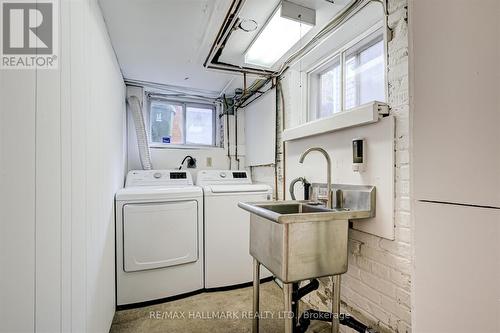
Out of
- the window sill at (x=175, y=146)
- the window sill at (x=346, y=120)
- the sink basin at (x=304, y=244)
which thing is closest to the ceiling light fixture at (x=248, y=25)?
the window sill at (x=346, y=120)

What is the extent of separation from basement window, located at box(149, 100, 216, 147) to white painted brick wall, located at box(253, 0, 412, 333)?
8.31ft

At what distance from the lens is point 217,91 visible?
315cm

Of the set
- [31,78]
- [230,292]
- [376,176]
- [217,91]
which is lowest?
[230,292]

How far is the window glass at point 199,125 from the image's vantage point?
3309 millimetres

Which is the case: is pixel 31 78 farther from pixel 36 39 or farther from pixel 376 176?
pixel 376 176

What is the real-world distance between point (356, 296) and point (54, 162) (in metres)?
1.73

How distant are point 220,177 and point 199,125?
0.93 metres

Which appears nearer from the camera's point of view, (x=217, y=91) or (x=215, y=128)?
(x=217, y=91)

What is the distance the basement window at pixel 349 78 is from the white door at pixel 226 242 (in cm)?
117

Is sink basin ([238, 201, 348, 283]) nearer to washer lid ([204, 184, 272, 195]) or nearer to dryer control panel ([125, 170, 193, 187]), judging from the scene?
washer lid ([204, 184, 272, 195])

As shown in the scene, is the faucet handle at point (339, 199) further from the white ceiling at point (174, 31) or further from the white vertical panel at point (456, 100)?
the white ceiling at point (174, 31)

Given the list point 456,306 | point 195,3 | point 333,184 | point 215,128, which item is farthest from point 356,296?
point 215,128

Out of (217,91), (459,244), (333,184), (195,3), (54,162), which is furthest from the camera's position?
(217,91)

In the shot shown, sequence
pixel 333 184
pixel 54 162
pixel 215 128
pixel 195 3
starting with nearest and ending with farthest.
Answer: pixel 54 162
pixel 195 3
pixel 333 184
pixel 215 128
